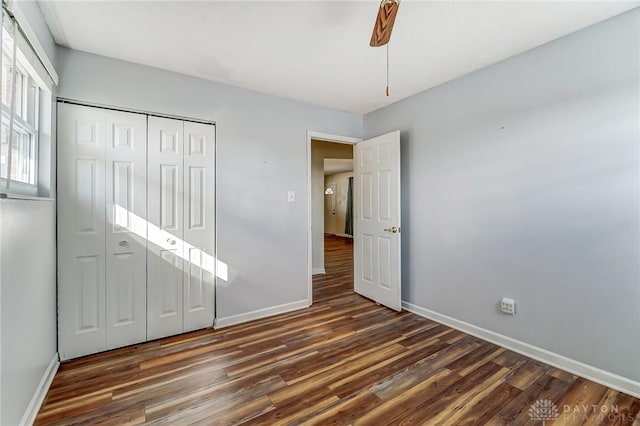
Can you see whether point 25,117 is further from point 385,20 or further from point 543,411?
point 543,411

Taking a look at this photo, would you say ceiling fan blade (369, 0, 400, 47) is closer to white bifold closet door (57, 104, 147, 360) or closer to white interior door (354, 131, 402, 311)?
white interior door (354, 131, 402, 311)

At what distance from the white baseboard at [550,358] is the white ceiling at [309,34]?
240 cm

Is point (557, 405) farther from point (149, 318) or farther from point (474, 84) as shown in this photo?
point (149, 318)

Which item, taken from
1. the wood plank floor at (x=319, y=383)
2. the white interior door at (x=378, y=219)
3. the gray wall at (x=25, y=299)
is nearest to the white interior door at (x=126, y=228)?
the wood plank floor at (x=319, y=383)

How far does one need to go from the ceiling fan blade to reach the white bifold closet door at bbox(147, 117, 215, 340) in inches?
74.3

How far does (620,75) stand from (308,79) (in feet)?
7.62

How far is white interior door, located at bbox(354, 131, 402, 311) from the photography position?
3.21 meters

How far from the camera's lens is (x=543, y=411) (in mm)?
1673

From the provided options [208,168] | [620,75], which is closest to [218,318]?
[208,168]

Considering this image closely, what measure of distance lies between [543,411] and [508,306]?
858 millimetres

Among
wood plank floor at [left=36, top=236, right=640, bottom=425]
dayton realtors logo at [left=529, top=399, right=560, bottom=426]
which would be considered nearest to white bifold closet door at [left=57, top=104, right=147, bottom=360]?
wood plank floor at [left=36, top=236, right=640, bottom=425]

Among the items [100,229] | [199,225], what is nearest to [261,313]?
[199,225]

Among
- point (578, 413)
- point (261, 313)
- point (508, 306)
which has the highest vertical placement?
point (508, 306)

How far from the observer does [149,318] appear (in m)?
2.50
